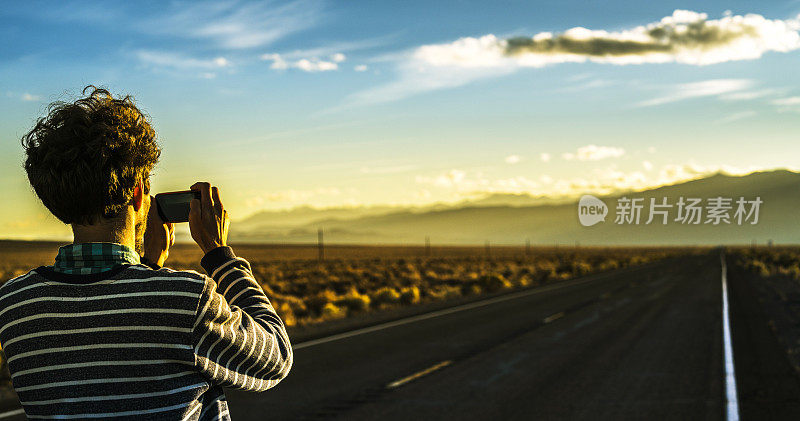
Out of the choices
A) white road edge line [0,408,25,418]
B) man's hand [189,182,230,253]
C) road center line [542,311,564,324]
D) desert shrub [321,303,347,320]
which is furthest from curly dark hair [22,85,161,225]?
desert shrub [321,303,347,320]

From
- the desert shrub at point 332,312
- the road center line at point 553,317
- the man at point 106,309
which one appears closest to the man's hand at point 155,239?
the man at point 106,309

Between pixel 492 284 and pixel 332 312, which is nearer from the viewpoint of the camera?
pixel 332 312

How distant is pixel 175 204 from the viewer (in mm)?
2004

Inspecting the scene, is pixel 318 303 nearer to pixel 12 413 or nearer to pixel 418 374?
pixel 418 374

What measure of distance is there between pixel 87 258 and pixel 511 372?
30.3ft

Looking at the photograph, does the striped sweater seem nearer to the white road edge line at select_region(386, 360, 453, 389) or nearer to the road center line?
the white road edge line at select_region(386, 360, 453, 389)

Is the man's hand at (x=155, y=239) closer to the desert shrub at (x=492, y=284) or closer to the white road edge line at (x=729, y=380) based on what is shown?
the white road edge line at (x=729, y=380)

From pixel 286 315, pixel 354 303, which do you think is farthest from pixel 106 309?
pixel 354 303

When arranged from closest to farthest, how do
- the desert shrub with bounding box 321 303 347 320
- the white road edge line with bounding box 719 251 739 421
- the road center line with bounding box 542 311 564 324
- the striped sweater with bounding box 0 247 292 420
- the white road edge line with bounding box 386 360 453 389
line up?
the striped sweater with bounding box 0 247 292 420 → the white road edge line with bounding box 719 251 739 421 → the white road edge line with bounding box 386 360 453 389 → the road center line with bounding box 542 311 564 324 → the desert shrub with bounding box 321 303 347 320

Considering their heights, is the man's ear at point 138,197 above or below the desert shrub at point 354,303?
above

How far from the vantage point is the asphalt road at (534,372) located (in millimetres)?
8086

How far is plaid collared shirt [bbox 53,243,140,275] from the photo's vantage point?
1.77m

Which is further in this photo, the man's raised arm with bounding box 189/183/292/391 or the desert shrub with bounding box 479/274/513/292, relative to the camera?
the desert shrub with bounding box 479/274/513/292

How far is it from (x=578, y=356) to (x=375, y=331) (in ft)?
17.4
